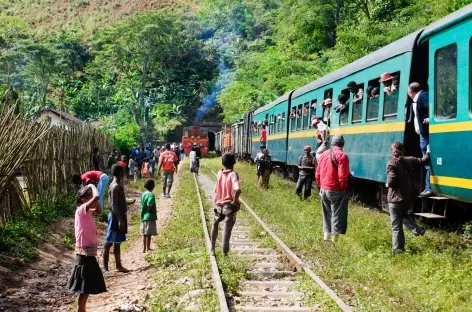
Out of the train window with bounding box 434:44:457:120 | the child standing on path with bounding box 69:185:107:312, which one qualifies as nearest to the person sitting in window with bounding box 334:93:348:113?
the train window with bounding box 434:44:457:120

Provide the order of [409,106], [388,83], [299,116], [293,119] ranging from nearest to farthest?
1. [409,106]
2. [388,83]
3. [299,116]
4. [293,119]

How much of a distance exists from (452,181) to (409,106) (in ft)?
6.65

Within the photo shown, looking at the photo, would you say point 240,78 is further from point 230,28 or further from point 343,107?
point 343,107

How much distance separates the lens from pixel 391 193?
8117 millimetres

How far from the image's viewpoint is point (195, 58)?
75.8 meters

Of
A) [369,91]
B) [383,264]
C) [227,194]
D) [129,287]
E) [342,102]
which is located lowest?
[129,287]

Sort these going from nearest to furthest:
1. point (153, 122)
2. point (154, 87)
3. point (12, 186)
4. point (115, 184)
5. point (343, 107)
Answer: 1. point (115, 184)
2. point (12, 186)
3. point (343, 107)
4. point (153, 122)
5. point (154, 87)

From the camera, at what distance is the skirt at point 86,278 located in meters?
6.50

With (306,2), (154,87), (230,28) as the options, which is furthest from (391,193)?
(230,28)

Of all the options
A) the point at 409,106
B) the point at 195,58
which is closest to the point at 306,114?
the point at 409,106

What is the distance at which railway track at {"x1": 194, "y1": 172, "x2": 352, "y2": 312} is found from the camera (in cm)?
603

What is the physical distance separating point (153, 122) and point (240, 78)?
12.1m

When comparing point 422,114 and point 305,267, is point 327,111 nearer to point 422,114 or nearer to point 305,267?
point 422,114

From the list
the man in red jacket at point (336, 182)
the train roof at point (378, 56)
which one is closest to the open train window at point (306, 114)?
the train roof at point (378, 56)
